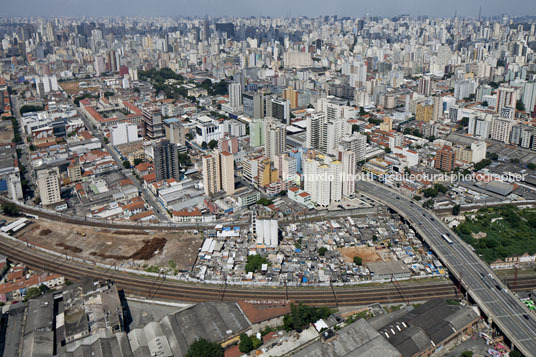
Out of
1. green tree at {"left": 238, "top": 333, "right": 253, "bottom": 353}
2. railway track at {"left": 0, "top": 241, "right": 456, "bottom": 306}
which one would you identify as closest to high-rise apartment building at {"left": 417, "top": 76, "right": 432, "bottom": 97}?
railway track at {"left": 0, "top": 241, "right": 456, "bottom": 306}

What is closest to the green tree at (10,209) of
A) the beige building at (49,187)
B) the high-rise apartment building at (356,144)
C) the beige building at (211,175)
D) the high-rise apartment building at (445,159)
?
the beige building at (49,187)

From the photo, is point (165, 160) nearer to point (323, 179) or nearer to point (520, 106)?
point (323, 179)

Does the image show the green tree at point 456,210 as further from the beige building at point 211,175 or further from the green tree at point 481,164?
the beige building at point 211,175

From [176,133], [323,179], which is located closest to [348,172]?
[323,179]

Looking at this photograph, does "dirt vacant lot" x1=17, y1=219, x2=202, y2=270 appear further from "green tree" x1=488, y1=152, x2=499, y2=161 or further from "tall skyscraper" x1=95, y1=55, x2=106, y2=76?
"tall skyscraper" x1=95, y1=55, x2=106, y2=76

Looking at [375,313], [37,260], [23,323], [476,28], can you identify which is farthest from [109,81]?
[476,28]
